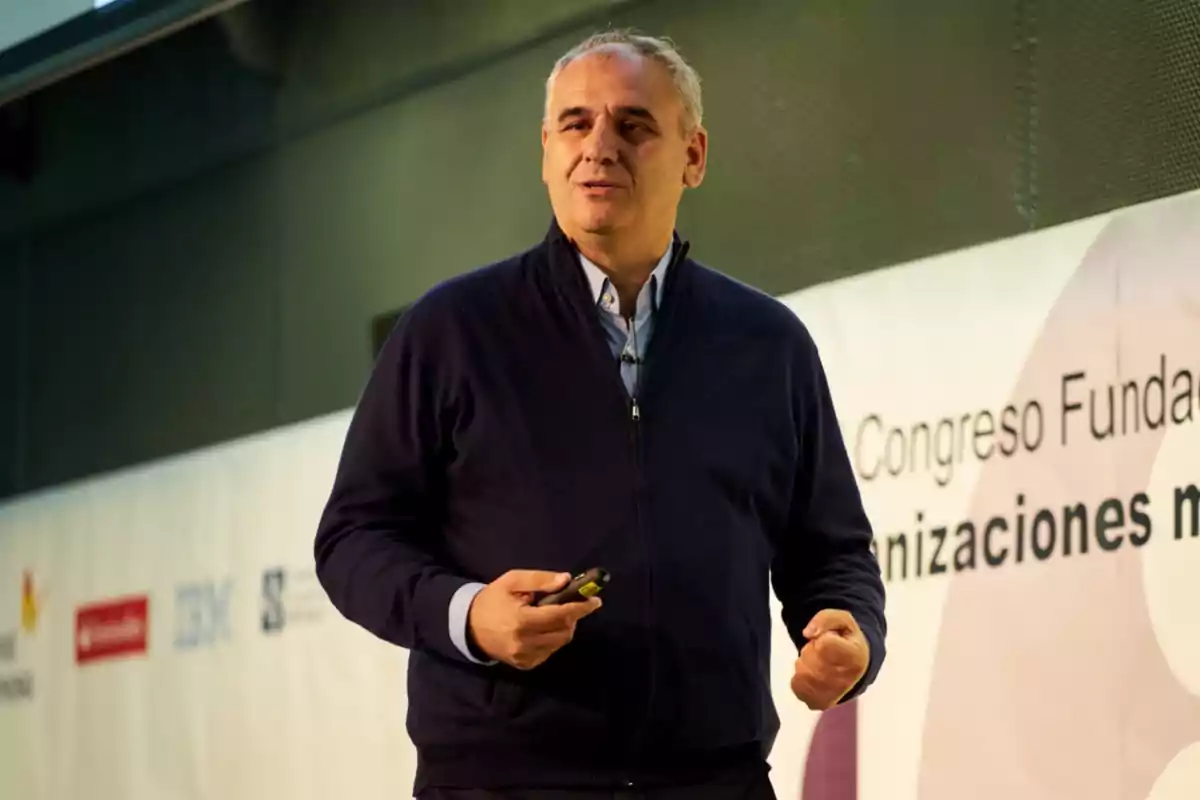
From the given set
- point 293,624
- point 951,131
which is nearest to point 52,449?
point 293,624

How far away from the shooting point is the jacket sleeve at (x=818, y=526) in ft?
5.37

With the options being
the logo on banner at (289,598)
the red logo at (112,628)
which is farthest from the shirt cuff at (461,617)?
the red logo at (112,628)

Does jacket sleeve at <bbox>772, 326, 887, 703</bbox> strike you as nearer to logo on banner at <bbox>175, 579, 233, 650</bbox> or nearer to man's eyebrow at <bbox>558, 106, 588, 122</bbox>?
man's eyebrow at <bbox>558, 106, 588, 122</bbox>

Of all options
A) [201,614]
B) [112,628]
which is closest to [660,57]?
[201,614]

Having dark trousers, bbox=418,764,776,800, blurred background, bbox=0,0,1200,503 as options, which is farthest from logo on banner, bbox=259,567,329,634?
dark trousers, bbox=418,764,776,800

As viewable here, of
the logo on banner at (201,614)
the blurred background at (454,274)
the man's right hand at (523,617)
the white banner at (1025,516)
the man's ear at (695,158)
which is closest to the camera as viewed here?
the man's right hand at (523,617)

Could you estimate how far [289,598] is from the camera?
4.32m

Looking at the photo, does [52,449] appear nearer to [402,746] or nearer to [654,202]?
[402,746]

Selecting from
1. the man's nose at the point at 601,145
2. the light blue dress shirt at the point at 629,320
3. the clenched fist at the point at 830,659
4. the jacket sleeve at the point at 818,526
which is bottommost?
the clenched fist at the point at 830,659

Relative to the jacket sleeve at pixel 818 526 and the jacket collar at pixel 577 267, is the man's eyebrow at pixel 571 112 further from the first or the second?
the jacket sleeve at pixel 818 526

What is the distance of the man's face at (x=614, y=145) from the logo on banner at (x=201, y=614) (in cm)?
308

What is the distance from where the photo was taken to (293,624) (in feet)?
14.1

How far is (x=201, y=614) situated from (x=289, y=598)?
0.41 metres

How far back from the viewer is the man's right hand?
1336mm
